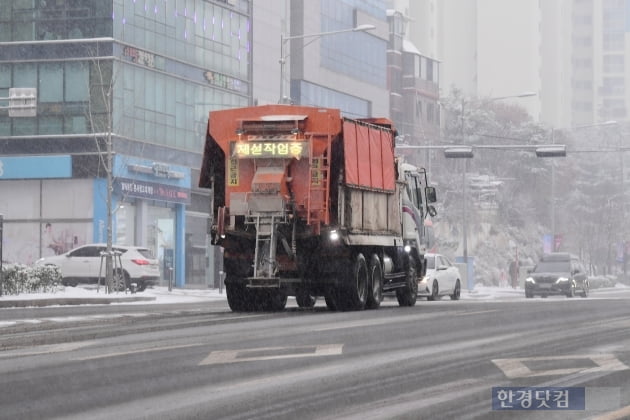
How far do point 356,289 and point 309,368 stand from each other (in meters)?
13.0

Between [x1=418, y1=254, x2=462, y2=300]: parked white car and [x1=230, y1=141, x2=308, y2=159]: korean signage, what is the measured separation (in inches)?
627

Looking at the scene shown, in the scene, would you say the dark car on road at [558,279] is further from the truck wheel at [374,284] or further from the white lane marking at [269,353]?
the white lane marking at [269,353]

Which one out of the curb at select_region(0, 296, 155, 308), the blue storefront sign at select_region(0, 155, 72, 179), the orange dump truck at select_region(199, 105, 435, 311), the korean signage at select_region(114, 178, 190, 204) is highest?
the blue storefront sign at select_region(0, 155, 72, 179)

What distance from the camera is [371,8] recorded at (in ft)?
316

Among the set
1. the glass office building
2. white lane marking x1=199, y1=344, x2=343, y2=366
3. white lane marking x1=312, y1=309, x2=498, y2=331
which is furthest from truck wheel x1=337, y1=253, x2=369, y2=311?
the glass office building

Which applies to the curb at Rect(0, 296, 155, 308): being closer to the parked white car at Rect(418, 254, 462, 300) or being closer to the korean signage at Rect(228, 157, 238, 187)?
the parked white car at Rect(418, 254, 462, 300)

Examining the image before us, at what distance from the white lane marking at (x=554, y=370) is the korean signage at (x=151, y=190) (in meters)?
43.4

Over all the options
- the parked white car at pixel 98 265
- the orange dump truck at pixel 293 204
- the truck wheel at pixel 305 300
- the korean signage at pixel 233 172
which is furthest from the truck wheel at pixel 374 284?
the parked white car at pixel 98 265

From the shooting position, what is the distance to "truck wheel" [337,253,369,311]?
25.1 metres

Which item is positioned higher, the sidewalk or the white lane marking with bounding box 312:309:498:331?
the white lane marking with bounding box 312:309:498:331

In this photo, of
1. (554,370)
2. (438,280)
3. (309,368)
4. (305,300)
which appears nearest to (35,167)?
(438,280)

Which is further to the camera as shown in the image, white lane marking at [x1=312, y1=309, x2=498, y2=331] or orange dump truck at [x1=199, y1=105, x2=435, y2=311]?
orange dump truck at [x1=199, y1=105, x2=435, y2=311]

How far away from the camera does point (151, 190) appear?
59219 mm

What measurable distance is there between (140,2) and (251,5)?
11879 millimetres
